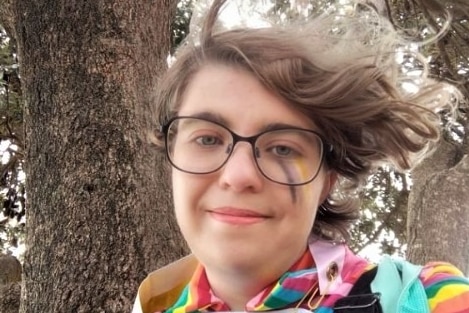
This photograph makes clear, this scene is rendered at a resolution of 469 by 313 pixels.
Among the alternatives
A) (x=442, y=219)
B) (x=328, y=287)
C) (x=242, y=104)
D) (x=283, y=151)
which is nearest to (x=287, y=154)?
(x=283, y=151)

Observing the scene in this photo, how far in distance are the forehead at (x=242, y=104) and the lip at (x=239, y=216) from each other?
0.45 ft

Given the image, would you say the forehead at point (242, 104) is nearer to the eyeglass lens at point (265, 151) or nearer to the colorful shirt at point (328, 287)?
the eyeglass lens at point (265, 151)

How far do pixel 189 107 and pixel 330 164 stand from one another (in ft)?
0.92

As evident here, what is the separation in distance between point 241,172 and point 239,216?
0.25 feet

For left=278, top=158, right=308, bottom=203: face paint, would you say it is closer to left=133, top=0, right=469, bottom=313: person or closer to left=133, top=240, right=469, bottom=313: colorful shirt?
Result: left=133, top=0, right=469, bottom=313: person

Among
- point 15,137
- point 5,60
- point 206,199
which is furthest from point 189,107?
point 15,137

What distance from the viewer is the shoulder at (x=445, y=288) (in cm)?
114

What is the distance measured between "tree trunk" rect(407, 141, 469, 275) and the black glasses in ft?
9.07

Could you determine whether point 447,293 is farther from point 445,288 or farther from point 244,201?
point 244,201

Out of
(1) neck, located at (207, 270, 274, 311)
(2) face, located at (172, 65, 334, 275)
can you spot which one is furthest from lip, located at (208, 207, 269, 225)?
(1) neck, located at (207, 270, 274, 311)

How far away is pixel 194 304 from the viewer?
142cm

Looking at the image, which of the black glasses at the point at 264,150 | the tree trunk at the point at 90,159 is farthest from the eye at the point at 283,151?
the tree trunk at the point at 90,159

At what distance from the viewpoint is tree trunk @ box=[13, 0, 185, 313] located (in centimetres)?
243

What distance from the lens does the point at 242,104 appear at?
1.28 meters
